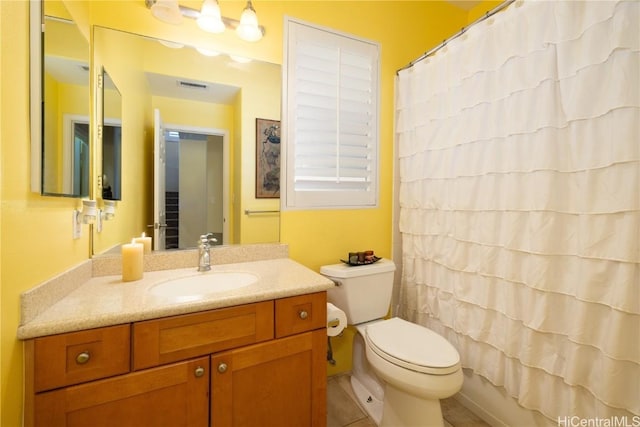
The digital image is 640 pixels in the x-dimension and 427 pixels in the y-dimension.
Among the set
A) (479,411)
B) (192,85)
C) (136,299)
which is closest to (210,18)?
(192,85)

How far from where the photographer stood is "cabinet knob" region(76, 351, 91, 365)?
2.77 feet

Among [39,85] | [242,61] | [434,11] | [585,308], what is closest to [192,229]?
[39,85]

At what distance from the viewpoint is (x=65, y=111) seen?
98 centimetres

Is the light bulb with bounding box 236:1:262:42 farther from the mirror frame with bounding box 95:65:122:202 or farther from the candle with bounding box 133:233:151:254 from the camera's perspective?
the candle with bounding box 133:233:151:254

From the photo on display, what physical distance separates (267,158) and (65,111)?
0.89m

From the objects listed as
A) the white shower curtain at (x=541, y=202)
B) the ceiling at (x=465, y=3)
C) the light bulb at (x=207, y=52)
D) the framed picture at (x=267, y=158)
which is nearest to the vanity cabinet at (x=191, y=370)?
the framed picture at (x=267, y=158)

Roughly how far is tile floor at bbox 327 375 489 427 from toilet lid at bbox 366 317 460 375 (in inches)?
19.9

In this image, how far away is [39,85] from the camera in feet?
2.76

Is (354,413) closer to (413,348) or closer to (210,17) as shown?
(413,348)

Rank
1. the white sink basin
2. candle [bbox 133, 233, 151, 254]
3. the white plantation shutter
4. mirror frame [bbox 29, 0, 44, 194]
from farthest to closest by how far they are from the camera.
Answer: the white plantation shutter
candle [bbox 133, 233, 151, 254]
the white sink basin
mirror frame [bbox 29, 0, 44, 194]

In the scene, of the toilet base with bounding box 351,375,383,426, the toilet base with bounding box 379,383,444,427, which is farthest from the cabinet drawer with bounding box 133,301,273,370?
the toilet base with bounding box 351,375,383,426

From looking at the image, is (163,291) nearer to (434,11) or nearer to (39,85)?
(39,85)

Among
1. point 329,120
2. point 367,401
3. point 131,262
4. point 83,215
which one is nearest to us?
point 83,215

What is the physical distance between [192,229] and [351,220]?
3.22 ft
